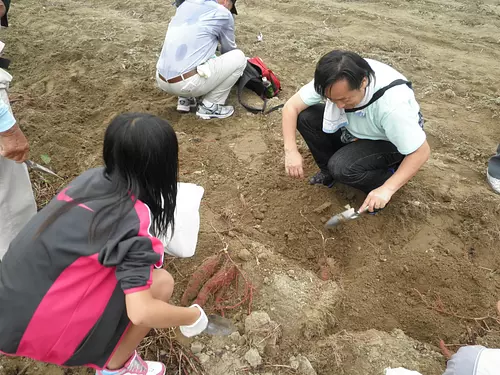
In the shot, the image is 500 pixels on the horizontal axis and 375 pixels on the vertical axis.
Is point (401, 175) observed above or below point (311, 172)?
above

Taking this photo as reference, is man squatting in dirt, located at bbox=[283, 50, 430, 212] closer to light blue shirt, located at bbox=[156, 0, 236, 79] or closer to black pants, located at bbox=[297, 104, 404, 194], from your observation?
black pants, located at bbox=[297, 104, 404, 194]

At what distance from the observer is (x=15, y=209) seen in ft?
6.89

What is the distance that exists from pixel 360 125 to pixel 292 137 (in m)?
0.42

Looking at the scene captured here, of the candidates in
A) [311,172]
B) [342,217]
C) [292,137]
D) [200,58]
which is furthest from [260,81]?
[342,217]

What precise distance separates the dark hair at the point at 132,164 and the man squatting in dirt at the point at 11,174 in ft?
2.58

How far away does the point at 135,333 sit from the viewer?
1.53m

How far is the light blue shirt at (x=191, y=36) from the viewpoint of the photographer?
10.9 ft

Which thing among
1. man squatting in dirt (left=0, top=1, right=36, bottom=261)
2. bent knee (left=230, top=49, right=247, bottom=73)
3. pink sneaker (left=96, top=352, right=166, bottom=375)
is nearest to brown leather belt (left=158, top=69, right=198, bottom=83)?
bent knee (left=230, top=49, right=247, bottom=73)

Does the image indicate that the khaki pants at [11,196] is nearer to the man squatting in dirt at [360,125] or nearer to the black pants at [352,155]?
the man squatting in dirt at [360,125]

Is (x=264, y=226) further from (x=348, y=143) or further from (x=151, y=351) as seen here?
(x=151, y=351)

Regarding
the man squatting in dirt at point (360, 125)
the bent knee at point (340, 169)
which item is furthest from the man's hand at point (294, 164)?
the bent knee at point (340, 169)

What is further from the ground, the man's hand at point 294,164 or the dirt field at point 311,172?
the man's hand at point 294,164

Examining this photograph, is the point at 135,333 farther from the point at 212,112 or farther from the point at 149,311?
the point at 212,112

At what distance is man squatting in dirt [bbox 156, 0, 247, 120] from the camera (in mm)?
3326
